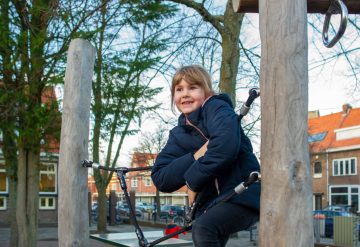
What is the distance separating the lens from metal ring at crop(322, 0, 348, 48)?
228 centimetres

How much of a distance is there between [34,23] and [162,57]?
9.69ft

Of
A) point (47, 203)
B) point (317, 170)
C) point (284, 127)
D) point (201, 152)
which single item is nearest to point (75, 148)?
point (201, 152)

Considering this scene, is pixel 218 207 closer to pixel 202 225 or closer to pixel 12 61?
pixel 202 225

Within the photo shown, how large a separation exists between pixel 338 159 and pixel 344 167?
871 mm

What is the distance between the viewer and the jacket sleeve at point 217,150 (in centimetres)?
223

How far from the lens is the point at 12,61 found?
7.84 metres

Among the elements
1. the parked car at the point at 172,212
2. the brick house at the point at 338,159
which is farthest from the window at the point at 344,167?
the parked car at the point at 172,212

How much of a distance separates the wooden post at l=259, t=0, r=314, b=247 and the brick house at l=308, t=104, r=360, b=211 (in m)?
34.0

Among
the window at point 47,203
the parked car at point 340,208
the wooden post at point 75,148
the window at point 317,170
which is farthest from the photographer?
the window at point 317,170

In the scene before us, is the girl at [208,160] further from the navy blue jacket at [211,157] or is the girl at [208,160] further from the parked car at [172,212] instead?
the parked car at [172,212]

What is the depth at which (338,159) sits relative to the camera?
124ft

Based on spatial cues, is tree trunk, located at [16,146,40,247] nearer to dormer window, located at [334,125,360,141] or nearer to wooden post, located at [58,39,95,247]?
wooden post, located at [58,39,95,247]

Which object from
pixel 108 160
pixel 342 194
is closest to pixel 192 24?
pixel 108 160

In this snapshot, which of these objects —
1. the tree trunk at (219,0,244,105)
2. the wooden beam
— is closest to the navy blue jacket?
the wooden beam
